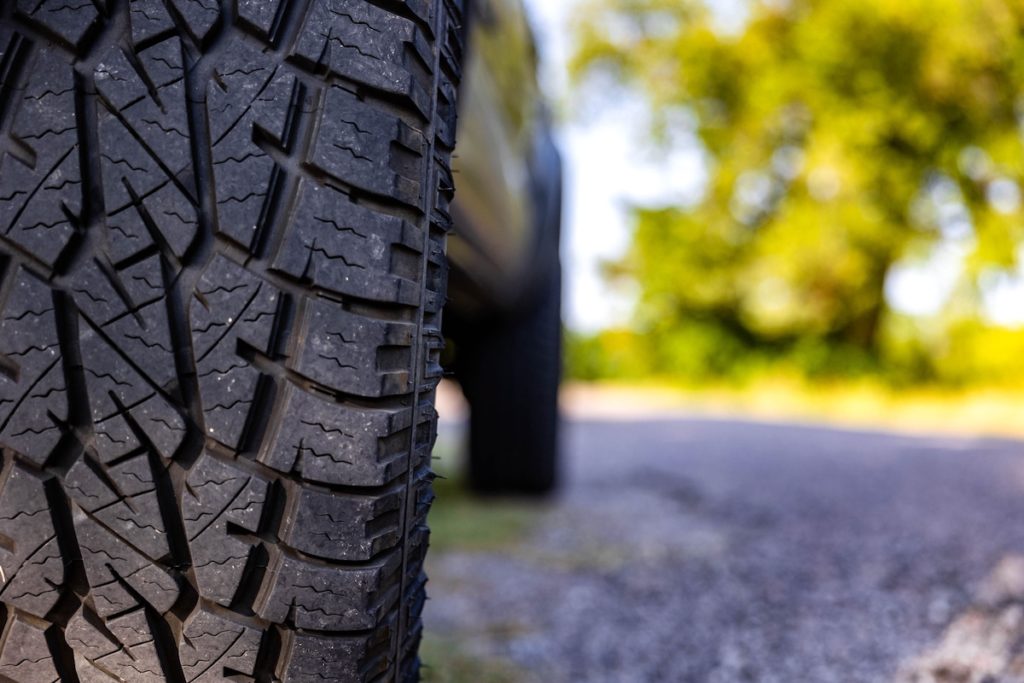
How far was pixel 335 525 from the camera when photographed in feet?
2.60

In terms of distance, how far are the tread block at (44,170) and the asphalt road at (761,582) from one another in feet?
3.98

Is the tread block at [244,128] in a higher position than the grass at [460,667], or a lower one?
higher

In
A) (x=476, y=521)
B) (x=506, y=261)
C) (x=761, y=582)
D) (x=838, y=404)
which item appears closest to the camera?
(x=761, y=582)

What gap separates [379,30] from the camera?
0.81 meters

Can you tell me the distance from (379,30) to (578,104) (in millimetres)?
15152

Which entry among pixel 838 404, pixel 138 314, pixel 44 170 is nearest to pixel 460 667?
pixel 138 314

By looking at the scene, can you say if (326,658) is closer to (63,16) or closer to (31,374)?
(31,374)

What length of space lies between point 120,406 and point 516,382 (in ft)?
7.75

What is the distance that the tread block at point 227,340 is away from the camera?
77 centimetres

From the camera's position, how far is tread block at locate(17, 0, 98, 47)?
78cm

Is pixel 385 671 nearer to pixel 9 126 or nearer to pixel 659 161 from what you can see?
pixel 9 126

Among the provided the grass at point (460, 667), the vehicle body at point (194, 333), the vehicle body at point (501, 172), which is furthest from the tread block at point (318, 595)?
the grass at point (460, 667)

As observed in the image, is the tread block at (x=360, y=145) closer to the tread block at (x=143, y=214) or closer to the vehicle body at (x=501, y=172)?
the tread block at (x=143, y=214)

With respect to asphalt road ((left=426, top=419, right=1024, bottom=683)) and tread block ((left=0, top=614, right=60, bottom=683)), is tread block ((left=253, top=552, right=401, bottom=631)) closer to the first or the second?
tread block ((left=0, top=614, right=60, bottom=683))
